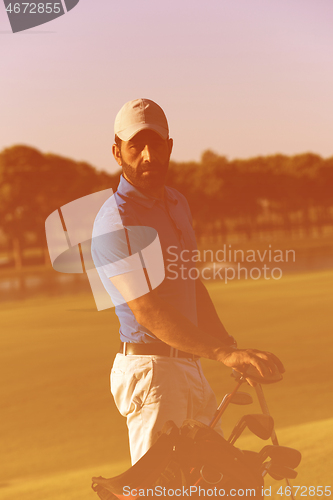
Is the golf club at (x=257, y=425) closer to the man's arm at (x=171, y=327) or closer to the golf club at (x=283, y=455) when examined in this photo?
the golf club at (x=283, y=455)

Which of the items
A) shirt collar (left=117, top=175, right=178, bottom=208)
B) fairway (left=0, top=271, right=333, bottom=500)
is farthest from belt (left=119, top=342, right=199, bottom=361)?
fairway (left=0, top=271, right=333, bottom=500)

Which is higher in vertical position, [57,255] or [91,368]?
[57,255]

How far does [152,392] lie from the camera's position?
8.21 ft

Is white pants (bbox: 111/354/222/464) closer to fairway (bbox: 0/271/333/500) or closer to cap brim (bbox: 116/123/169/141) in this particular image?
cap brim (bbox: 116/123/169/141)

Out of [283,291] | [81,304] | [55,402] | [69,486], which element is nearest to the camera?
[69,486]

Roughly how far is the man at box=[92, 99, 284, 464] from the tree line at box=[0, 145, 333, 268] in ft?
150

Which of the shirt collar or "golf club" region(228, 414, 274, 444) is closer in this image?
"golf club" region(228, 414, 274, 444)

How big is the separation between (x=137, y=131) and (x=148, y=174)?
0.17 meters

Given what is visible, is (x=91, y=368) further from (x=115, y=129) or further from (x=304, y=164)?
(x=304, y=164)

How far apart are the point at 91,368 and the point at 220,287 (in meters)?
11.8

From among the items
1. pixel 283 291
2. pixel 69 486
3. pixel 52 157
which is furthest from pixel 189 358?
pixel 52 157

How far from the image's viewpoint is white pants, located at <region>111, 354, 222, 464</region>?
2.50 metres

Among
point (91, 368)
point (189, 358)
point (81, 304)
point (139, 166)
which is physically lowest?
point (81, 304)

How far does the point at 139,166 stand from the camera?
97.6 inches
